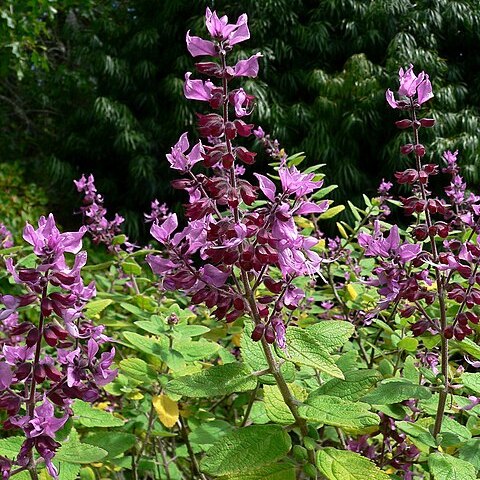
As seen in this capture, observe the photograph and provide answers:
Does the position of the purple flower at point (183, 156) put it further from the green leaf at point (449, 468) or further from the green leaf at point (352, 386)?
the green leaf at point (449, 468)

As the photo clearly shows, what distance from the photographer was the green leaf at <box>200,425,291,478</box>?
3.14ft

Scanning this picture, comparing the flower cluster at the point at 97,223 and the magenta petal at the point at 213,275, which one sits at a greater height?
the magenta petal at the point at 213,275

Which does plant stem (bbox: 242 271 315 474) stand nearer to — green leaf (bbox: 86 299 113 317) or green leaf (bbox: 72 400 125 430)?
green leaf (bbox: 72 400 125 430)

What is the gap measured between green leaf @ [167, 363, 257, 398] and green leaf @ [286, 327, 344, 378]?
0.09 meters

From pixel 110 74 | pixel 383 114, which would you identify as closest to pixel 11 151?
pixel 110 74

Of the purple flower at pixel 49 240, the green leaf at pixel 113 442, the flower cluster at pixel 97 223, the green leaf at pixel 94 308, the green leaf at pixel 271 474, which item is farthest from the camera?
the flower cluster at pixel 97 223

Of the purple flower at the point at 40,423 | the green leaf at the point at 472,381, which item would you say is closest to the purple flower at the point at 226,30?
the purple flower at the point at 40,423

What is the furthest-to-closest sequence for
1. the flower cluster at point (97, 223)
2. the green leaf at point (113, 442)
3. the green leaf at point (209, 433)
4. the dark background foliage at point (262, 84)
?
the dark background foliage at point (262, 84) < the flower cluster at point (97, 223) < the green leaf at point (209, 433) < the green leaf at point (113, 442)

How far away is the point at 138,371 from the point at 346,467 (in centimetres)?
69

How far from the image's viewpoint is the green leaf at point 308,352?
0.98 m

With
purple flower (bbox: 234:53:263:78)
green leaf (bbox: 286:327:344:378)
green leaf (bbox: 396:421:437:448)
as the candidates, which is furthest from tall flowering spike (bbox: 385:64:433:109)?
green leaf (bbox: 396:421:437:448)

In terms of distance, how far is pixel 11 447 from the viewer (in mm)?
1219

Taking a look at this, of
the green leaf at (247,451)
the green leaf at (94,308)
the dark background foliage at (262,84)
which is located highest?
the green leaf at (247,451)

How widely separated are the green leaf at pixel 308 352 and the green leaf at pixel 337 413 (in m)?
0.06
